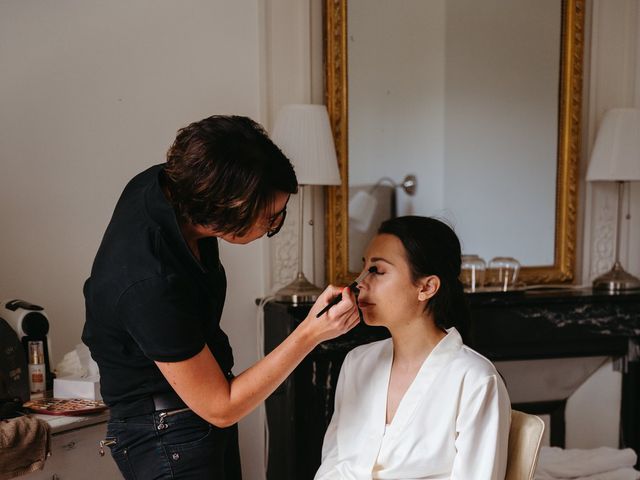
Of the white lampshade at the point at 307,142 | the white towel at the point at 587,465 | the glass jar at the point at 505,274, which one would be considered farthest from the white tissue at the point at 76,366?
the glass jar at the point at 505,274

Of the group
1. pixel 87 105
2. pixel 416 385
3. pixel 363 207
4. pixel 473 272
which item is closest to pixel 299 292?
pixel 363 207

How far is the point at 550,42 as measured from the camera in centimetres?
279

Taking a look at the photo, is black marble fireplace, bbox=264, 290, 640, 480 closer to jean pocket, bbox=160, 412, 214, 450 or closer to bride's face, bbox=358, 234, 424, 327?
bride's face, bbox=358, 234, 424, 327

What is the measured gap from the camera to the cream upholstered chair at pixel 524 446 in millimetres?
1473

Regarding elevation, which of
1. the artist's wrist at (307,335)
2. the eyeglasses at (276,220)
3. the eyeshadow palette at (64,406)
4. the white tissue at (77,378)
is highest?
the eyeglasses at (276,220)

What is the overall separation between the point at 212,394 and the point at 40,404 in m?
0.82

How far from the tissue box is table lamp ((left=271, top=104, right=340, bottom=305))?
71 centimetres

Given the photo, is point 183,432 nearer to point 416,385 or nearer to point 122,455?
point 122,455

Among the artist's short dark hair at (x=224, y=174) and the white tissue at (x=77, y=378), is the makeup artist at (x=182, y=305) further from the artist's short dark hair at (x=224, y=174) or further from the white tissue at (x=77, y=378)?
the white tissue at (x=77, y=378)

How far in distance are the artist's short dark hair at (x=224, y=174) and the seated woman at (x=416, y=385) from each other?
550 millimetres

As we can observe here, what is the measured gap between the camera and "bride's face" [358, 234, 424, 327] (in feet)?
5.31

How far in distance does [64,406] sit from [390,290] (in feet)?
2.96

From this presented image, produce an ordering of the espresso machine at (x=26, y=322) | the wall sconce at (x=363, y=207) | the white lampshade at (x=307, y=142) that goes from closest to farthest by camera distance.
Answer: the espresso machine at (x=26, y=322) < the white lampshade at (x=307, y=142) < the wall sconce at (x=363, y=207)

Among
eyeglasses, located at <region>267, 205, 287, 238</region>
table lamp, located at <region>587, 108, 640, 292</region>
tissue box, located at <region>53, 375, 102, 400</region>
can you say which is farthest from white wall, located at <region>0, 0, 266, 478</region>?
table lamp, located at <region>587, 108, 640, 292</region>
